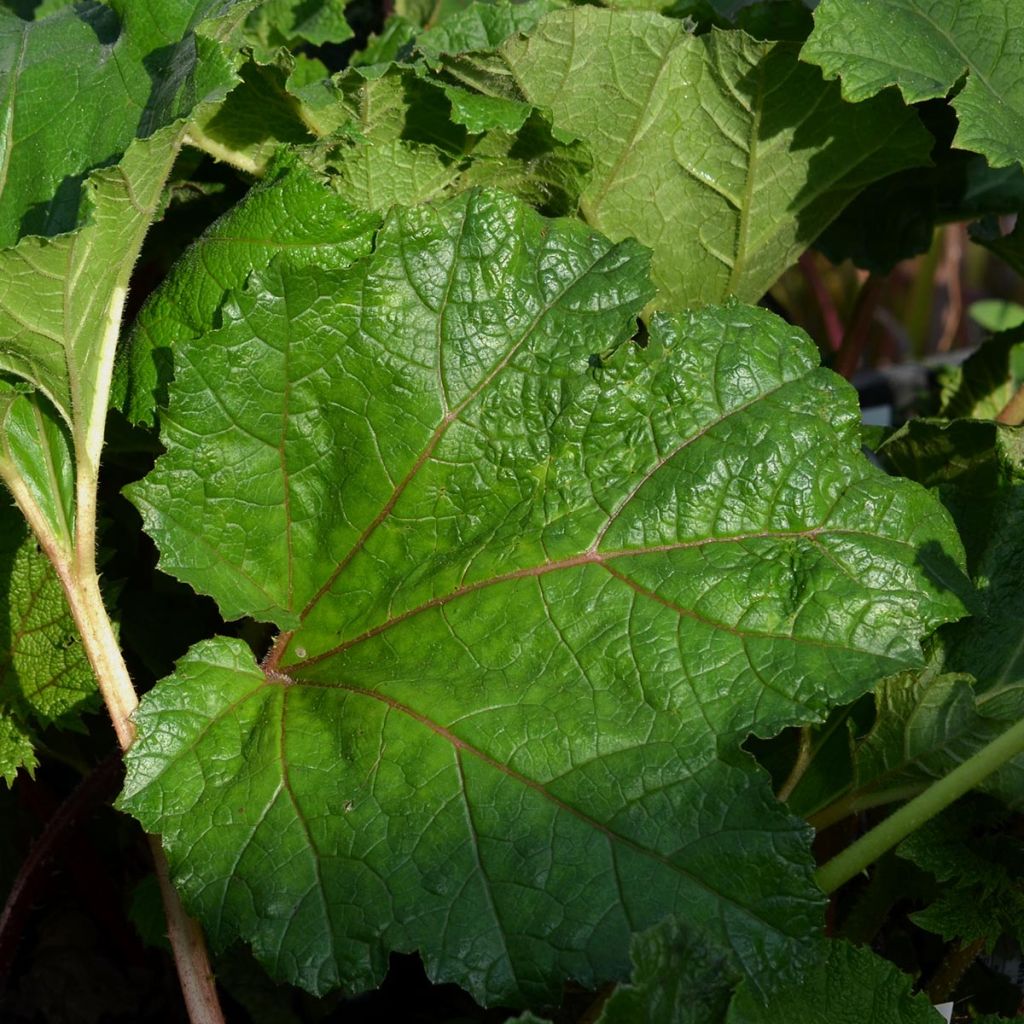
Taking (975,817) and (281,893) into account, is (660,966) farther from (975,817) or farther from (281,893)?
(975,817)

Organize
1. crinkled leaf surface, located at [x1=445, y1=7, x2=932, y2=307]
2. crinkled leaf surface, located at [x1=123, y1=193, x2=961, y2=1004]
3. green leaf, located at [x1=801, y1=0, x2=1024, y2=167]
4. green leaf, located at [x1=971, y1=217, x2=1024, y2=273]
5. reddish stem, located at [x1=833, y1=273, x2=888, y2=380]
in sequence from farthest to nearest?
reddish stem, located at [x1=833, y1=273, x2=888, y2=380], green leaf, located at [x1=971, y1=217, x2=1024, y2=273], crinkled leaf surface, located at [x1=445, y1=7, x2=932, y2=307], green leaf, located at [x1=801, y1=0, x2=1024, y2=167], crinkled leaf surface, located at [x1=123, y1=193, x2=961, y2=1004]

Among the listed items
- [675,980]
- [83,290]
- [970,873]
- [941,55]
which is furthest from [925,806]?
[83,290]

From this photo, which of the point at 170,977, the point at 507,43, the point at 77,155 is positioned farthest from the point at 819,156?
the point at 170,977

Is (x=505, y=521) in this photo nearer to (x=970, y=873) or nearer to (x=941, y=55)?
(x=970, y=873)

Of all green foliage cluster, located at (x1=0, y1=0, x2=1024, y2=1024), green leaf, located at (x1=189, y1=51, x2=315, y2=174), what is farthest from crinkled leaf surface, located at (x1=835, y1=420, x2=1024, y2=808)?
green leaf, located at (x1=189, y1=51, x2=315, y2=174)

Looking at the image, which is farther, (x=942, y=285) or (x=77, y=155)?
(x=942, y=285)

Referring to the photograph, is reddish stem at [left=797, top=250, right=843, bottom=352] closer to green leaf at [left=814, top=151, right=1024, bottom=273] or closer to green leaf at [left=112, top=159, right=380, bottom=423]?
green leaf at [left=814, top=151, right=1024, bottom=273]

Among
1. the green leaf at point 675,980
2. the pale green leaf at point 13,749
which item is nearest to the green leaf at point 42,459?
the pale green leaf at point 13,749
